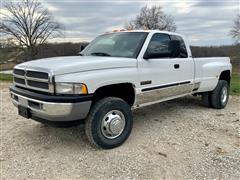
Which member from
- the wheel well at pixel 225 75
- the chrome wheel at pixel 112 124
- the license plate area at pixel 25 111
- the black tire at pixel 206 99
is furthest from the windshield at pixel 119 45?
the wheel well at pixel 225 75

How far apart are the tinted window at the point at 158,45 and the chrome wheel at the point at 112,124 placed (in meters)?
1.27

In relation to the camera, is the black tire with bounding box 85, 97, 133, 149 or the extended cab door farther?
the extended cab door

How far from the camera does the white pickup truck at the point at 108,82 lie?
11.5 ft

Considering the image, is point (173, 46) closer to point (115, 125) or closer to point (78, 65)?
point (115, 125)

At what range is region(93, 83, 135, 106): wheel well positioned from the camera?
397cm

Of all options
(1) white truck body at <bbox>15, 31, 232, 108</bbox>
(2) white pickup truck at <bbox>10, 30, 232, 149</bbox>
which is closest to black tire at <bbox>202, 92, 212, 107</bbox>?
(1) white truck body at <bbox>15, 31, 232, 108</bbox>

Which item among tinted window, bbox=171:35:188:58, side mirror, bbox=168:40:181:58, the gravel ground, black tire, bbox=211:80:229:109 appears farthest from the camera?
black tire, bbox=211:80:229:109

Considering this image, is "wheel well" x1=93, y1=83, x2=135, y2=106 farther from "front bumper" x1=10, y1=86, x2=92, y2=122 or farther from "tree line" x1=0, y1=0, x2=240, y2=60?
"tree line" x1=0, y1=0, x2=240, y2=60

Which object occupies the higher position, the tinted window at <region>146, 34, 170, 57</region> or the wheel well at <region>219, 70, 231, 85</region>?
the tinted window at <region>146, 34, 170, 57</region>

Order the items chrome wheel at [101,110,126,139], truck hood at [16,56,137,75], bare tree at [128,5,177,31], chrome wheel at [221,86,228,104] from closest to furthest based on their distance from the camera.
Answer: truck hood at [16,56,137,75], chrome wheel at [101,110,126,139], chrome wheel at [221,86,228,104], bare tree at [128,5,177,31]

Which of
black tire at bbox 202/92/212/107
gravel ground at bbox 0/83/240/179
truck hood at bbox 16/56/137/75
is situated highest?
truck hood at bbox 16/56/137/75

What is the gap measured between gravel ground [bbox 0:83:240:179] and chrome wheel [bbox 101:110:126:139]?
26 cm

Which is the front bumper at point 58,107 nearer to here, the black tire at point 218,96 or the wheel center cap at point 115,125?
the wheel center cap at point 115,125

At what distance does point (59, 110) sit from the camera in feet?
11.3
